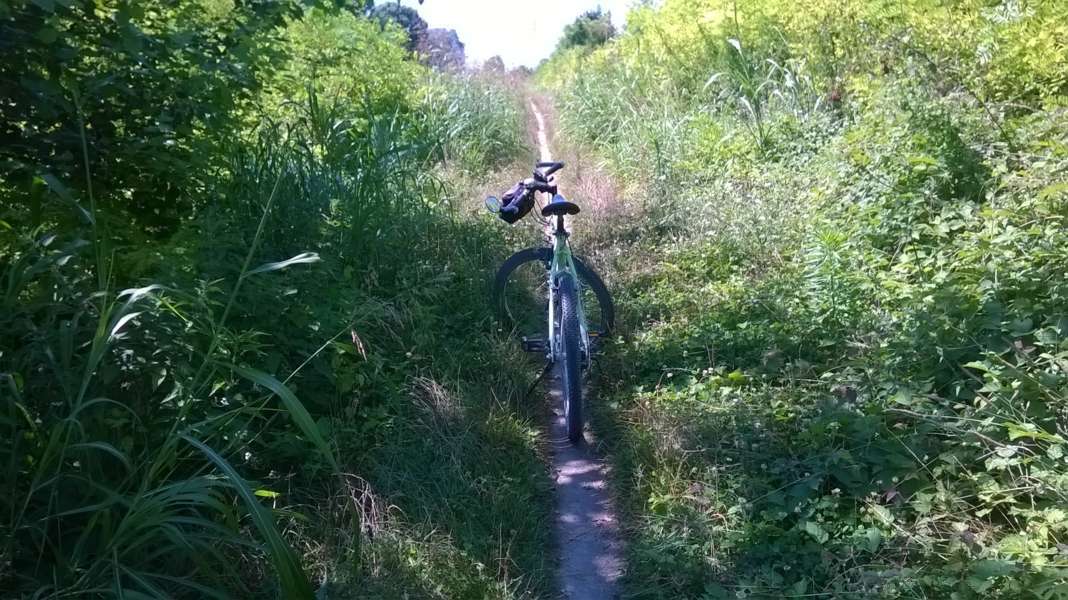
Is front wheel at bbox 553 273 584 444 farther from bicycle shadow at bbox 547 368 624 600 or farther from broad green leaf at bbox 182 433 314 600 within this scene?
broad green leaf at bbox 182 433 314 600

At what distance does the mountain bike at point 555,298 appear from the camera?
4473 millimetres

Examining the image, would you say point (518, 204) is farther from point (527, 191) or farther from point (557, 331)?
point (557, 331)

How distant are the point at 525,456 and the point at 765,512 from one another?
1.30 meters

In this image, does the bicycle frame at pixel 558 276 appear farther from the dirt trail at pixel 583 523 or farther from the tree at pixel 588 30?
the tree at pixel 588 30

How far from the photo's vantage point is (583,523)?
3.98 m

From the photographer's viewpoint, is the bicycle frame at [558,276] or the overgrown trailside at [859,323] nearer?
the overgrown trailside at [859,323]

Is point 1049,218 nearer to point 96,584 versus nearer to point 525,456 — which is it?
point 525,456

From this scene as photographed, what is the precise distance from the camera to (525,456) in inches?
170

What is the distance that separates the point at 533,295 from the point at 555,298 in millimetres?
1447

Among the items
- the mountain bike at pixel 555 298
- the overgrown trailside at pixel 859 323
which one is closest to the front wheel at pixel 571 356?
the mountain bike at pixel 555 298

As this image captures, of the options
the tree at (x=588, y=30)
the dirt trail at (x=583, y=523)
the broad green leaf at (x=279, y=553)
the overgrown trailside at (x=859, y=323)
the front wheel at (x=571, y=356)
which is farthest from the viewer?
the tree at (x=588, y=30)

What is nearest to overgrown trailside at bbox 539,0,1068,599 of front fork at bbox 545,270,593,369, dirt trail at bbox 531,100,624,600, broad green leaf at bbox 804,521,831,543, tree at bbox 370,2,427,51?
broad green leaf at bbox 804,521,831,543

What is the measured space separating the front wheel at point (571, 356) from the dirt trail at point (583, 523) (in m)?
0.13

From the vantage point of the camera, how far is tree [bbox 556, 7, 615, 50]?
25.2 metres
